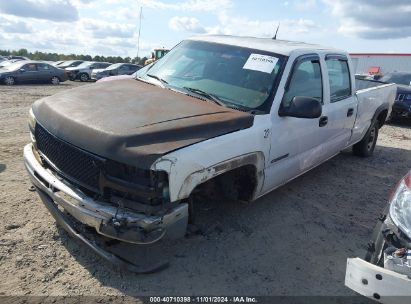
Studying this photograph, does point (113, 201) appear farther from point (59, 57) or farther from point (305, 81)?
point (59, 57)

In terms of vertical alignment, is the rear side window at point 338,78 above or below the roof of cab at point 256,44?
below

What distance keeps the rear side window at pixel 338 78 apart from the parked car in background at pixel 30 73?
1896cm

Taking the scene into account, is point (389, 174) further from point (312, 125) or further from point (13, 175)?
point (13, 175)

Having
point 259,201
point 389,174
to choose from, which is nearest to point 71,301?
point 259,201

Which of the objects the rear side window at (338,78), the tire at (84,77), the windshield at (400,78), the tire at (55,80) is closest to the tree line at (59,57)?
the tire at (84,77)

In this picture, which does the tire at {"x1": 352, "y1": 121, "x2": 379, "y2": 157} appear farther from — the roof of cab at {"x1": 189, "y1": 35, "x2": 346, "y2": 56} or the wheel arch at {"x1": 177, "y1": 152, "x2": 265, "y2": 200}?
the wheel arch at {"x1": 177, "y1": 152, "x2": 265, "y2": 200}

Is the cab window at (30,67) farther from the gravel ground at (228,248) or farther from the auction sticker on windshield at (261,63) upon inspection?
the auction sticker on windshield at (261,63)

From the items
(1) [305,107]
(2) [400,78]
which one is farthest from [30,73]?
(1) [305,107]

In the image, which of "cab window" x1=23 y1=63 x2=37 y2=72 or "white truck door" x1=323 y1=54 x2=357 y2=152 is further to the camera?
"cab window" x1=23 y1=63 x2=37 y2=72

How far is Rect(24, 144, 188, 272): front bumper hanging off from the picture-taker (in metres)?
2.84

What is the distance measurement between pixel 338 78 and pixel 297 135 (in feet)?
5.07

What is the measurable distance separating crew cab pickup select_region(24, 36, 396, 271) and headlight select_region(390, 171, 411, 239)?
4.15 feet

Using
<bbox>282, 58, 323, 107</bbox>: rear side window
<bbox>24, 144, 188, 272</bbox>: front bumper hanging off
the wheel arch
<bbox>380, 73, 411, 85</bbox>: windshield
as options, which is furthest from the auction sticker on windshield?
<bbox>380, 73, 411, 85</bbox>: windshield

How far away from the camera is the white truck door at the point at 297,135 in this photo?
4059 mm
